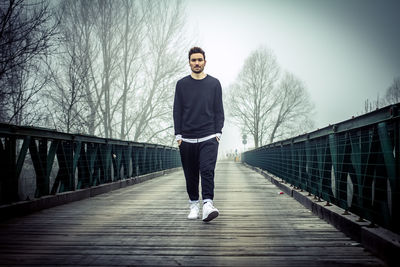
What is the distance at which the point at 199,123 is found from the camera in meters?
4.49

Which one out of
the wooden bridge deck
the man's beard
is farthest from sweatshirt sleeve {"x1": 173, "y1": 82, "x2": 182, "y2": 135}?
the wooden bridge deck

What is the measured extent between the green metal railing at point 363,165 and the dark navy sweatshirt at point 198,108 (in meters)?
1.38

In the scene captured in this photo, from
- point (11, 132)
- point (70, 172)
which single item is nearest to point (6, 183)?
point (11, 132)

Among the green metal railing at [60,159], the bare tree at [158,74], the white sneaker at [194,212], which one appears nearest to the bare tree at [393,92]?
the bare tree at [158,74]

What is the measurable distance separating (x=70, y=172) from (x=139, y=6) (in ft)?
57.7

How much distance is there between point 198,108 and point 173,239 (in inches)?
62.1

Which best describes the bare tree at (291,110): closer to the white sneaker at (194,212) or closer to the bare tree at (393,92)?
the bare tree at (393,92)

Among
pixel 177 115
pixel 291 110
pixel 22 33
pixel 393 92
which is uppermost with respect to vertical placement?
pixel 393 92

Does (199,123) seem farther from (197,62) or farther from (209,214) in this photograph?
(209,214)

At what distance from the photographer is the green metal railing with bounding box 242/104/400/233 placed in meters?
2.96

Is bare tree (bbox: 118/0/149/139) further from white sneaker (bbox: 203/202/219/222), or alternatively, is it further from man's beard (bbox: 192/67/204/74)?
white sneaker (bbox: 203/202/219/222)

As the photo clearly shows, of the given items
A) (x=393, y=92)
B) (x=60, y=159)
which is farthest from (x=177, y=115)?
(x=393, y=92)

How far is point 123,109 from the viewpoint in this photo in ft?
70.3

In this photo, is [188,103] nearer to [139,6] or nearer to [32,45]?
[32,45]
